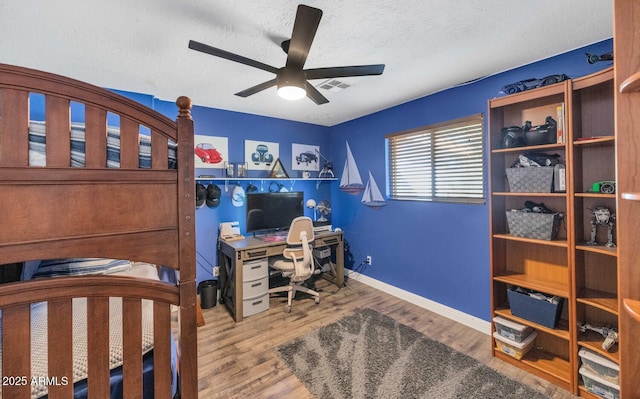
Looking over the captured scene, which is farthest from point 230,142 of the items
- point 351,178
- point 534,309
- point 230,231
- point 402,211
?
point 534,309

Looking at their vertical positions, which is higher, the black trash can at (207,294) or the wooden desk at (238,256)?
the wooden desk at (238,256)

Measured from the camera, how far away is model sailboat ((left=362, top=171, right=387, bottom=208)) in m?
3.37

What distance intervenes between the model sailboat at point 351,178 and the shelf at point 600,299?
240 centimetres

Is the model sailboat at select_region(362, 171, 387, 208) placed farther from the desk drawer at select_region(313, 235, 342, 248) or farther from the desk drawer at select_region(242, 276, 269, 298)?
the desk drawer at select_region(242, 276, 269, 298)

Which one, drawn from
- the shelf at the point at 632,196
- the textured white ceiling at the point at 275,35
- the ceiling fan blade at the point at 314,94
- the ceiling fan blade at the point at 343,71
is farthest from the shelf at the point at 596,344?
the ceiling fan blade at the point at 314,94

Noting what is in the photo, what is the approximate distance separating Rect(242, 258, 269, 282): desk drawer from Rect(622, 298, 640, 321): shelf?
101 inches

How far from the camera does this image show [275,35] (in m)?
1.67

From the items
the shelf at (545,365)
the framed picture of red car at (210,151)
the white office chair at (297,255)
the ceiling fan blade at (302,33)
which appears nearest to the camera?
the ceiling fan blade at (302,33)

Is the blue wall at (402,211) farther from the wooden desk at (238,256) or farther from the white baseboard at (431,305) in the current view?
the wooden desk at (238,256)

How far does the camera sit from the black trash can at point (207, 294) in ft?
9.39

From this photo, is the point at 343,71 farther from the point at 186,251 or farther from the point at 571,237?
the point at 571,237

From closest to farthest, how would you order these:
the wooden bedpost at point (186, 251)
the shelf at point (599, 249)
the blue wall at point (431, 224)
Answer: the wooden bedpost at point (186, 251), the shelf at point (599, 249), the blue wall at point (431, 224)

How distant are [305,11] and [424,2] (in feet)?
2.29

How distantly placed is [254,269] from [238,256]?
237 mm
